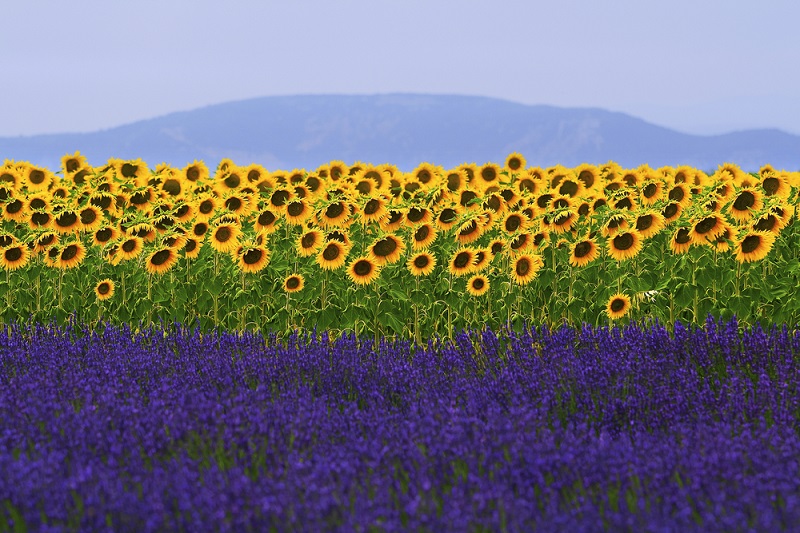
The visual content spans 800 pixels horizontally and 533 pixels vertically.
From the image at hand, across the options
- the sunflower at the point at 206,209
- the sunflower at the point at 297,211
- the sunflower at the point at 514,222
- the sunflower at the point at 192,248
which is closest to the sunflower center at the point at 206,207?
the sunflower at the point at 206,209

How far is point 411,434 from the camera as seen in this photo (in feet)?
13.9

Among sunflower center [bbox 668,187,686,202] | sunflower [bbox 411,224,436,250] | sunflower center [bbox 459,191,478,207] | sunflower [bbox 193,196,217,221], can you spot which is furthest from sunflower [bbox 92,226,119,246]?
sunflower center [bbox 668,187,686,202]

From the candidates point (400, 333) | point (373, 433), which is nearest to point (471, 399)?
point (373, 433)

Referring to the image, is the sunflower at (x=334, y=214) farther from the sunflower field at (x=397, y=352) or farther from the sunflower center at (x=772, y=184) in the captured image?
the sunflower center at (x=772, y=184)

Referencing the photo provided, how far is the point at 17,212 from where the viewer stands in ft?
30.5

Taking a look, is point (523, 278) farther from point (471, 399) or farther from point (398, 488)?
point (398, 488)

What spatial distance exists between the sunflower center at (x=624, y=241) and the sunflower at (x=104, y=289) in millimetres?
3845

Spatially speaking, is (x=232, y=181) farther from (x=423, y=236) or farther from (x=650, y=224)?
(x=650, y=224)

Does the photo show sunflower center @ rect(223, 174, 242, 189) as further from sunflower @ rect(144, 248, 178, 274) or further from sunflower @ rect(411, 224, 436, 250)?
sunflower @ rect(411, 224, 436, 250)

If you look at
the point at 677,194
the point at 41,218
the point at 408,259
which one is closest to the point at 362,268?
the point at 408,259

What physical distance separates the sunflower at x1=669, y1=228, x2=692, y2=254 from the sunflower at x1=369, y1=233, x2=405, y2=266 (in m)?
1.93

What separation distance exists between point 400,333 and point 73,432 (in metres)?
3.44

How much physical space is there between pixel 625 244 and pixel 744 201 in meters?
1.04

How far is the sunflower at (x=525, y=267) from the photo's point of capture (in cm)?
746
